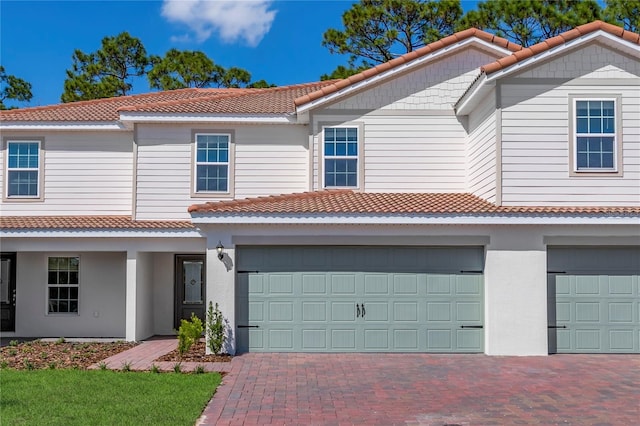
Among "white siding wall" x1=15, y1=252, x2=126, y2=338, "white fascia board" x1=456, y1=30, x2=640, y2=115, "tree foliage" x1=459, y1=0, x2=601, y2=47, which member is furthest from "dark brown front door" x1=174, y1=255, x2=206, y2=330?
"tree foliage" x1=459, y1=0, x2=601, y2=47

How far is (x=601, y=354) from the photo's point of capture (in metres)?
13.5

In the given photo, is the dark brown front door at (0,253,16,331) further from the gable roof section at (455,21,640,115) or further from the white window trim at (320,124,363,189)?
the gable roof section at (455,21,640,115)

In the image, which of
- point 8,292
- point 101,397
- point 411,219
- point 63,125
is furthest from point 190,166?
point 101,397

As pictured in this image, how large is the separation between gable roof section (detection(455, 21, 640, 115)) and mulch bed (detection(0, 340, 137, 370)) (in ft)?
32.3

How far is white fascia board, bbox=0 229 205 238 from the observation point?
50.5 feet

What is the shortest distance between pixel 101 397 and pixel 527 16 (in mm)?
25535

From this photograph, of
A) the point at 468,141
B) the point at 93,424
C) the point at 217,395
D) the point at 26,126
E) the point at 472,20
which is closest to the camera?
the point at 93,424

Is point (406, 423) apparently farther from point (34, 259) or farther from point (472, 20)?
point (472, 20)

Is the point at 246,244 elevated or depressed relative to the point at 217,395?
elevated

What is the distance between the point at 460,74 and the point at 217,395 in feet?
34.6

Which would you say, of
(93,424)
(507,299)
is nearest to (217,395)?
(93,424)

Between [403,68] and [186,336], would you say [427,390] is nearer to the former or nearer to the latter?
[186,336]

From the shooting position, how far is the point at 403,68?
53.6 feet

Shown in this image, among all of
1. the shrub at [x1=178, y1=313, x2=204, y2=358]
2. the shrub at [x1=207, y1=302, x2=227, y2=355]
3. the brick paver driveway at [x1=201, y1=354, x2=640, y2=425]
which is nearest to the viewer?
the brick paver driveway at [x1=201, y1=354, x2=640, y2=425]
